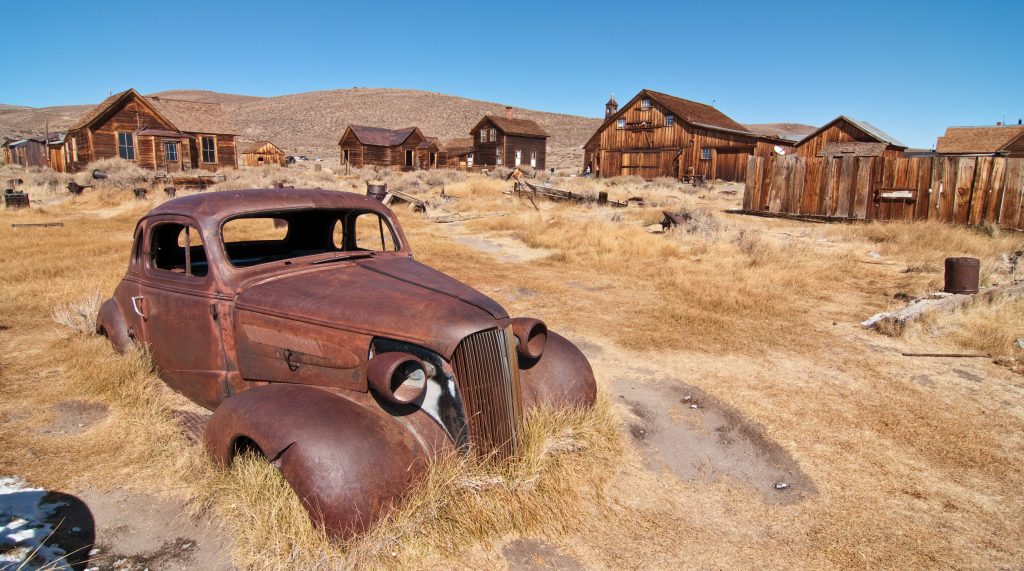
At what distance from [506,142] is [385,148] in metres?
10.2

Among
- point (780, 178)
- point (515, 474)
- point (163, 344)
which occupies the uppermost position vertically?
point (780, 178)

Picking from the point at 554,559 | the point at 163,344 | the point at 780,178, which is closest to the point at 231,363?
the point at 163,344

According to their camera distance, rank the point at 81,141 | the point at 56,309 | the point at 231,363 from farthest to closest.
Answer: the point at 81,141 < the point at 56,309 < the point at 231,363

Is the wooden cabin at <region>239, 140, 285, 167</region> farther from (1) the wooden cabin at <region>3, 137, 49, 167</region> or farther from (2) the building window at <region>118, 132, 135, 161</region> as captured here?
(2) the building window at <region>118, 132, 135, 161</region>

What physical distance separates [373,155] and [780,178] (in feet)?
117

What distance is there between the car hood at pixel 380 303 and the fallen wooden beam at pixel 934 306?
5955 mm

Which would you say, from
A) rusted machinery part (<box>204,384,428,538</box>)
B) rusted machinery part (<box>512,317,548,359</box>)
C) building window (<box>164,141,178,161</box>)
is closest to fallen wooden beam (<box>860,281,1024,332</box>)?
rusted machinery part (<box>512,317,548,359</box>)

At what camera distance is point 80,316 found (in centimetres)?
595

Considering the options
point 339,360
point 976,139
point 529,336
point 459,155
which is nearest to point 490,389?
point 529,336

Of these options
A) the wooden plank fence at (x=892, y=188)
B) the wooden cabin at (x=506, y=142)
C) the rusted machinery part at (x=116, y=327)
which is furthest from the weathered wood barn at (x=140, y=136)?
the rusted machinery part at (x=116, y=327)

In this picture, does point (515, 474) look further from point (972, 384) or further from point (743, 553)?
point (972, 384)

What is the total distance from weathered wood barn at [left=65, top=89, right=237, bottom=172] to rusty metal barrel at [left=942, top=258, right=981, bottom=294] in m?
35.8

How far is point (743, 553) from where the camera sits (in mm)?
2947

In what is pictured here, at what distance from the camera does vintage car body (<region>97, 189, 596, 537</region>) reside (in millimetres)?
2705
